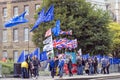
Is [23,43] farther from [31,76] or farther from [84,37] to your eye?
[31,76]

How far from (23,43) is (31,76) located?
3180 centimetres

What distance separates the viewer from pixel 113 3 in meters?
86.2

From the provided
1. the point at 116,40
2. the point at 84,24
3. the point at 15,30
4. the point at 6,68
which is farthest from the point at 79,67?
the point at 15,30

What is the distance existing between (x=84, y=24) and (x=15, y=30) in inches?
753

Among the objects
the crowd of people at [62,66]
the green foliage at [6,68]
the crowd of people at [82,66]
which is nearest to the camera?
the crowd of people at [62,66]

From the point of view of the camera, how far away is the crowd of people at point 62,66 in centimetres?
3062

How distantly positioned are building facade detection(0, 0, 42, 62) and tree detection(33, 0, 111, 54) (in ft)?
45.4

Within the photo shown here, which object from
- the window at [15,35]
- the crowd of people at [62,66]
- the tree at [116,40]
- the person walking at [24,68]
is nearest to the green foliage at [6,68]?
the crowd of people at [62,66]

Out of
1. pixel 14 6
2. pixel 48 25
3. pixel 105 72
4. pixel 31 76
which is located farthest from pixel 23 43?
pixel 31 76

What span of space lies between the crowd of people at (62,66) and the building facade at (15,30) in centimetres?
2371

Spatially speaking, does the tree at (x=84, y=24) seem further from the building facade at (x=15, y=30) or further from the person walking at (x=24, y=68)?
the person walking at (x=24, y=68)

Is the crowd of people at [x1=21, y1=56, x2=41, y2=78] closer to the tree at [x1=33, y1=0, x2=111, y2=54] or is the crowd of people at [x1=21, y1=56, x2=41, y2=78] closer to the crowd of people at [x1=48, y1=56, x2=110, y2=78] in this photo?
the crowd of people at [x1=48, y1=56, x2=110, y2=78]

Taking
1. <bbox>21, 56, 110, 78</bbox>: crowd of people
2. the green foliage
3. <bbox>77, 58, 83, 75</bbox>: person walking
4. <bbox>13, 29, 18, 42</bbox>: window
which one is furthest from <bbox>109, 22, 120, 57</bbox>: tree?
the green foliage

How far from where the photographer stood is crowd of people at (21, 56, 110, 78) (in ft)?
100
